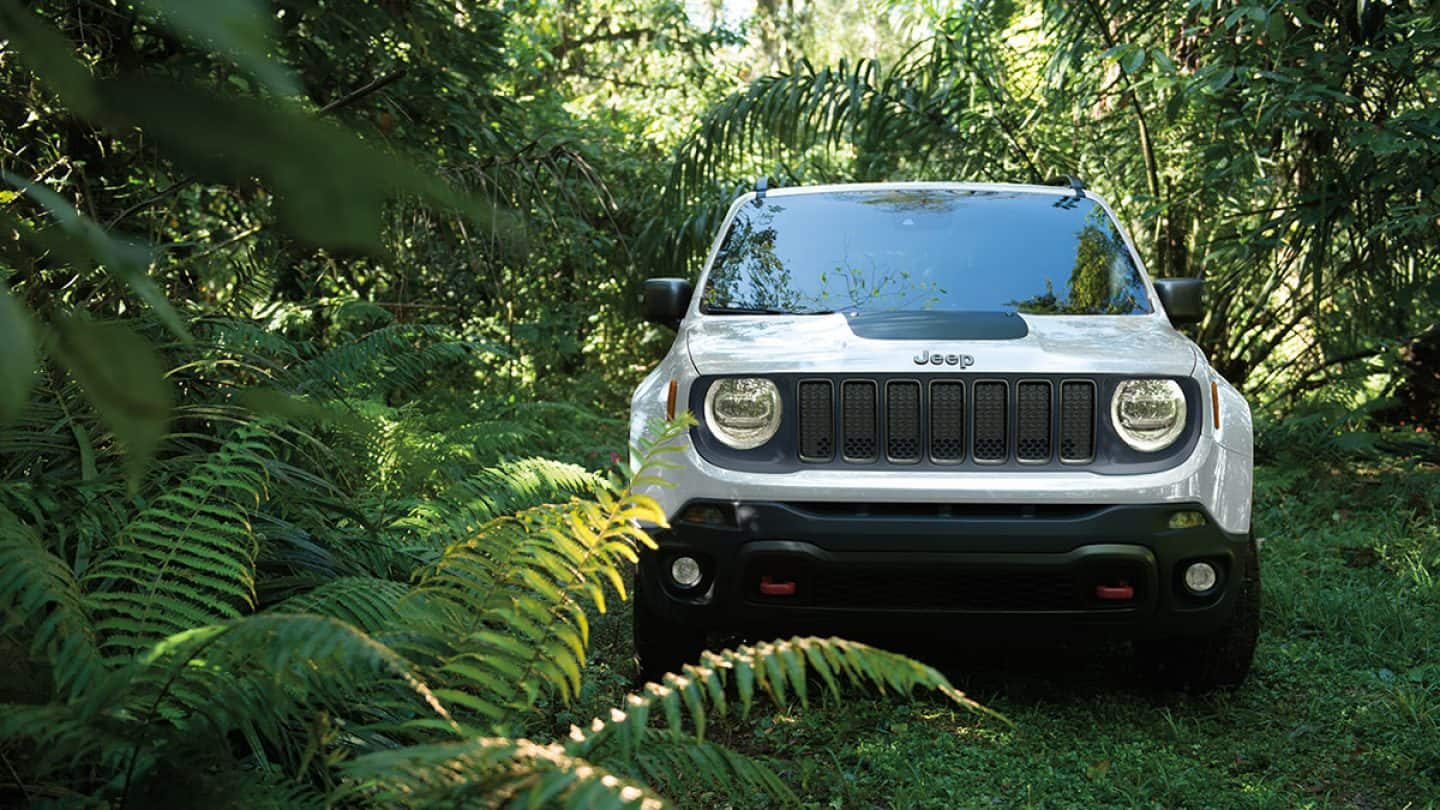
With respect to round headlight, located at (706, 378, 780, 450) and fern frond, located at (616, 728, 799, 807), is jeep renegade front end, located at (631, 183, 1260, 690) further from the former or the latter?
fern frond, located at (616, 728, 799, 807)

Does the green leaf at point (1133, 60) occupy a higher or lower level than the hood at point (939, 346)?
higher

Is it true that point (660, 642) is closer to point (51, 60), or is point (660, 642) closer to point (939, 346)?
point (939, 346)

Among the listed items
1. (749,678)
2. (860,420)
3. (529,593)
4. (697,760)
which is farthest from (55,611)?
(860,420)

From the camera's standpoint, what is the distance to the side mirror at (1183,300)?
4.44m

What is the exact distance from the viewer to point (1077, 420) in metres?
3.70

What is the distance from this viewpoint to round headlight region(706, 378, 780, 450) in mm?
3742

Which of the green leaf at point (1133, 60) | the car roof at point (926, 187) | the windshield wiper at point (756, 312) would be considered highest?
the green leaf at point (1133, 60)

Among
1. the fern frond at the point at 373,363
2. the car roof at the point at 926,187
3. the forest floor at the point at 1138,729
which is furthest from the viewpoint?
the car roof at the point at 926,187

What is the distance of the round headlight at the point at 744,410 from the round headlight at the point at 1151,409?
1.06 metres

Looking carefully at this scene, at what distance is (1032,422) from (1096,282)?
40.8 inches

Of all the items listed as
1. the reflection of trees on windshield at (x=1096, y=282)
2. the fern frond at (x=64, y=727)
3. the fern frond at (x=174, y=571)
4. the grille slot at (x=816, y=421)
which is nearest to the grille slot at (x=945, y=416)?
the grille slot at (x=816, y=421)

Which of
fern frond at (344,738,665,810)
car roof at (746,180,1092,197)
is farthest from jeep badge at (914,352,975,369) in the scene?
fern frond at (344,738,665,810)

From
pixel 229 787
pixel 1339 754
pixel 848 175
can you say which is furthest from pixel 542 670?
pixel 848 175

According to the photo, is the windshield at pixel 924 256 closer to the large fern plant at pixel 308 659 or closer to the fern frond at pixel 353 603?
the large fern plant at pixel 308 659
